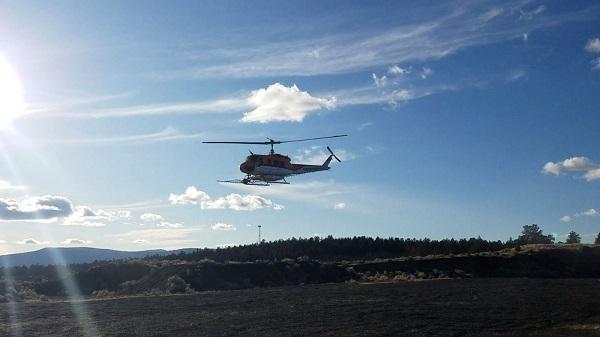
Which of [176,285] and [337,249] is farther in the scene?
[337,249]

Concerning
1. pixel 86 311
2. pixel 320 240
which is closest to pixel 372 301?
pixel 86 311

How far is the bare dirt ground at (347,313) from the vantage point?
848 inches

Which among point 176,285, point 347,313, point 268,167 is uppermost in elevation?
point 268,167

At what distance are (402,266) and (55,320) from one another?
28.9 m

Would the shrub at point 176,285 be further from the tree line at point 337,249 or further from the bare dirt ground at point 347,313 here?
the tree line at point 337,249

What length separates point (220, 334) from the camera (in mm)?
21141

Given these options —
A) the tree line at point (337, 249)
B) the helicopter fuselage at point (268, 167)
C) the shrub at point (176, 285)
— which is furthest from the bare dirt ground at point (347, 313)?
the tree line at point (337, 249)

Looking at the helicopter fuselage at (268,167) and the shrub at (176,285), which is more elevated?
the helicopter fuselage at (268,167)

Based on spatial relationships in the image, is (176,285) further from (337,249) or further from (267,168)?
(337,249)

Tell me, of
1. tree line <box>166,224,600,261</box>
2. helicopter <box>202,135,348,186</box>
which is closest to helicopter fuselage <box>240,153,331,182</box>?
helicopter <box>202,135,348,186</box>

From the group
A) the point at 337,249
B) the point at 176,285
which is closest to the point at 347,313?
the point at 176,285

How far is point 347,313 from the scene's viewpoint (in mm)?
25641

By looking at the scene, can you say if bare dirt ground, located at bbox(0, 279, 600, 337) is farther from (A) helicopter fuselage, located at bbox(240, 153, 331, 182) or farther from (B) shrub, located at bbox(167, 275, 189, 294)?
(A) helicopter fuselage, located at bbox(240, 153, 331, 182)

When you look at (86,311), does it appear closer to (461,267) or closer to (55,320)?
(55,320)
